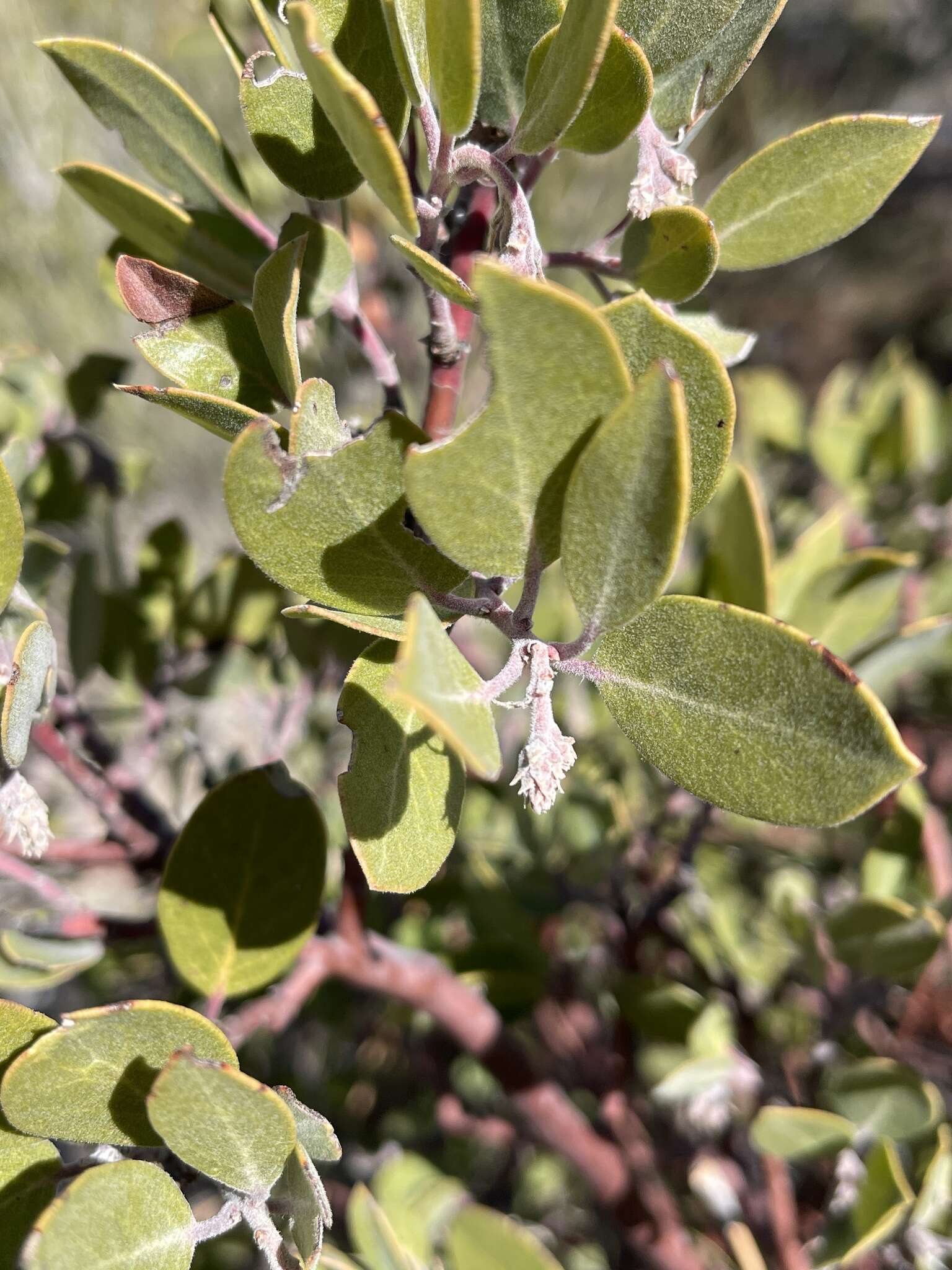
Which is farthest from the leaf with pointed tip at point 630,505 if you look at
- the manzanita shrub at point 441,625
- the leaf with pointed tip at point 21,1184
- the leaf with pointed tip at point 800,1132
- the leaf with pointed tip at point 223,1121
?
the leaf with pointed tip at point 800,1132

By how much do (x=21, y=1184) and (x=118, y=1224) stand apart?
3.0 inches

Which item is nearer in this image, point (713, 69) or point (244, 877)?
point (713, 69)

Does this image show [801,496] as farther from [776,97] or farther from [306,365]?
[776,97]

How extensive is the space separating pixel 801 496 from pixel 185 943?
1.17 metres

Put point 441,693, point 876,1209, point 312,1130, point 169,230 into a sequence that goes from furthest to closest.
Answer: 1. point 876,1209
2. point 169,230
3. point 312,1130
4. point 441,693

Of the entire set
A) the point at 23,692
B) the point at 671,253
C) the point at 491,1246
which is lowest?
the point at 491,1246

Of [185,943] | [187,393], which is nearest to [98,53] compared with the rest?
[187,393]

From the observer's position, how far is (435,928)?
1.03 metres

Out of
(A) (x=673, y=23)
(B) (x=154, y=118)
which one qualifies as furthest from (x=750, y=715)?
(B) (x=154, y=118)

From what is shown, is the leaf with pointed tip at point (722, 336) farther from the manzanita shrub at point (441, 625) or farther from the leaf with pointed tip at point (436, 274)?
the leaf with pointed tip at point (436, 274)

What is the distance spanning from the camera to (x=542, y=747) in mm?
Answer: 346

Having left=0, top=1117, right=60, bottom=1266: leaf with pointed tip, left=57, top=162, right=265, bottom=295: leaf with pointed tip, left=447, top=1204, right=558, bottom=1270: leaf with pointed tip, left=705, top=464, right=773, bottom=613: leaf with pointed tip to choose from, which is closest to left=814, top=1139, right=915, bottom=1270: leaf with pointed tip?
left=447, top=1204, right=558, bottom=1270: leaf with pointed tip

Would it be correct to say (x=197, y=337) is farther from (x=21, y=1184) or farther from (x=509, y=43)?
(x=21, y=1184)

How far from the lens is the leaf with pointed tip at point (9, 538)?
38 cm
